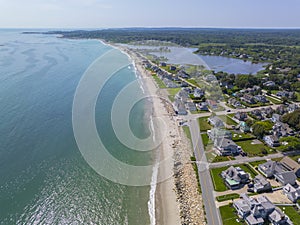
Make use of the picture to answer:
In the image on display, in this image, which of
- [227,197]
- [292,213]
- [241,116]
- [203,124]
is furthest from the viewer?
[241,116]

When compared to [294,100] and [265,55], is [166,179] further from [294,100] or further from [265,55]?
[265,55]

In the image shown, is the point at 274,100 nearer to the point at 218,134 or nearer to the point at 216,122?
the point at 216,122

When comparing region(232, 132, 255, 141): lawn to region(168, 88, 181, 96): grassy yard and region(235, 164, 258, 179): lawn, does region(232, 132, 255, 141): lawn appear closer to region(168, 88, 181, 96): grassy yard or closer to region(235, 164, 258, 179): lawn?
region(235, 164, 258, 179): lawn

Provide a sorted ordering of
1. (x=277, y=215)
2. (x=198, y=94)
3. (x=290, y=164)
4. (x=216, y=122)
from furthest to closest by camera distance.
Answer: (x=198, y=94)
(x=216, y=122)
(x=290, y=164)
(x=277, y=215)

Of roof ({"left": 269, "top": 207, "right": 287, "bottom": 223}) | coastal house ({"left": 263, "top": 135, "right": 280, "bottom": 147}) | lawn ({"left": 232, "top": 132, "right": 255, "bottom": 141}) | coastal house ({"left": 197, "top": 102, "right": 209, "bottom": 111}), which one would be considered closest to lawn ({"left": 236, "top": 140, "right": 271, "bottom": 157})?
lawn ({"left": 232, "top": 132, "right": 255, "bottom": 141})

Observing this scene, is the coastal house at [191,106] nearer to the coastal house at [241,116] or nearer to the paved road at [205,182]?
the coastal house at [241,116]

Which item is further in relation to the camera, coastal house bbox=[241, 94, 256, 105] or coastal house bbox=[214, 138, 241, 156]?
coastal house bbox=[241, 94, 256, 105]

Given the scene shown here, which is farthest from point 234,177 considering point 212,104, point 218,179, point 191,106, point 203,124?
point 212,104
